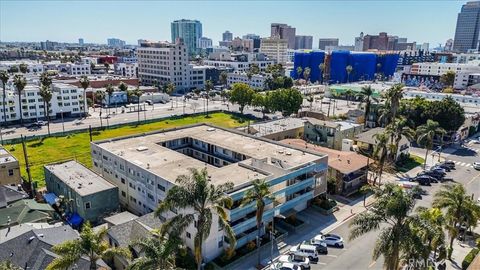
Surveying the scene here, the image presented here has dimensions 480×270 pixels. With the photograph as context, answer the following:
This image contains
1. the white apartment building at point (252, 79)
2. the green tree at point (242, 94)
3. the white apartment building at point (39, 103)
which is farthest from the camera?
the white apartment building at point (252, 79)

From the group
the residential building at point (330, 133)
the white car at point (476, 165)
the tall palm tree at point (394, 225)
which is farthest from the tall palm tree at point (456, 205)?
the white car at point (476, 165)

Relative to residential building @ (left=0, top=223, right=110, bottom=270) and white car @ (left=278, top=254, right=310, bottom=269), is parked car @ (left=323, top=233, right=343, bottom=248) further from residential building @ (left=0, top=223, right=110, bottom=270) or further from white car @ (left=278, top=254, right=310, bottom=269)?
residential building @ (left=0, top=223, right=110, bottom=270)

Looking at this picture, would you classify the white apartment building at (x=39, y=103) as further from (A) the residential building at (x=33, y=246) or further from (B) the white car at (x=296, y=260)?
(B) the white car at (x=296, y=260)

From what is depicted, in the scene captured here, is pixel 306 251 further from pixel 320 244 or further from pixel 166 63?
pixel 166 63

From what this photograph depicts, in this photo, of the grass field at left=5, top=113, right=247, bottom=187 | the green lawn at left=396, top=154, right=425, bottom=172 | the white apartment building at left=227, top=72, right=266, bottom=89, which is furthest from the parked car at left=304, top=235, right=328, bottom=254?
the white apartment building at left=227, top=72, right=266, bottom=89

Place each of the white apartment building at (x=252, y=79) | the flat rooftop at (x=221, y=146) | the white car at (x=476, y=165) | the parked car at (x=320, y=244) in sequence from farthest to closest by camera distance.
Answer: the white apartment building at (x=252, y=79)
the white car at (x=476, y=165)
the flat rooftop at (x=221, y=146)
the parked car at (x=320, y=244)

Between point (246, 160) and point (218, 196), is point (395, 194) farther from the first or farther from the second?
point (246, 160)
